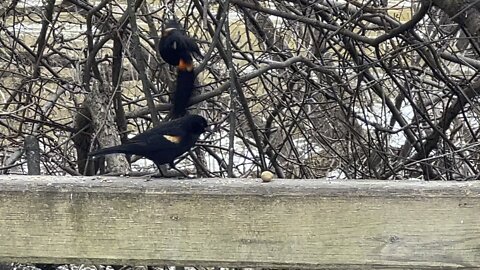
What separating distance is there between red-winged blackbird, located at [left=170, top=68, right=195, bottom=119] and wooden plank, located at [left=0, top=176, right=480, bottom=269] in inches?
44.5

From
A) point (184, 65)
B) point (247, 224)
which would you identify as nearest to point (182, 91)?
point (184, 65)

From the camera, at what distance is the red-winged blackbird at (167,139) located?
7.54 feet

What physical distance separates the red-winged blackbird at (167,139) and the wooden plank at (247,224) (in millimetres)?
718

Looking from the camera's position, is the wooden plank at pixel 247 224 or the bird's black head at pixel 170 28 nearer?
the wooden plank at pixel 247 224

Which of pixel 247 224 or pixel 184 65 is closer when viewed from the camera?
pixel 247 224

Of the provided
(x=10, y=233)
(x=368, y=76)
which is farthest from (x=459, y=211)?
(x=368, y=76)

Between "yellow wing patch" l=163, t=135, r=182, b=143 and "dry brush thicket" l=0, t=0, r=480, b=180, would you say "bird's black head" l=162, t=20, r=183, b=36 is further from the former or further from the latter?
"yellow wing patch" l=163, t=135, r=182, b=143

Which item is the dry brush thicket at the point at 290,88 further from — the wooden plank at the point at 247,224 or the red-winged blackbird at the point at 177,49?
the wooden plank at the point at 247,224

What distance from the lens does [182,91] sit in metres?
2.67

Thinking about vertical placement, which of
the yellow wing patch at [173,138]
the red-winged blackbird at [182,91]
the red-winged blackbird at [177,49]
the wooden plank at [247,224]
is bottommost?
the wooden plank at [247,224]

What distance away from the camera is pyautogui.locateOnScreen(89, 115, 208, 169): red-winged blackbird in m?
2.30

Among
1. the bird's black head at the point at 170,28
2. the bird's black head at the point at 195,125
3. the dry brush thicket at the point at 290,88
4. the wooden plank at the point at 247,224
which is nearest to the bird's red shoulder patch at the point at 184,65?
the bird's black head at the point at 170,28

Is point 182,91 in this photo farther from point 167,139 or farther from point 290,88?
point 290,88

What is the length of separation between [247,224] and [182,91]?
1.22 meters
